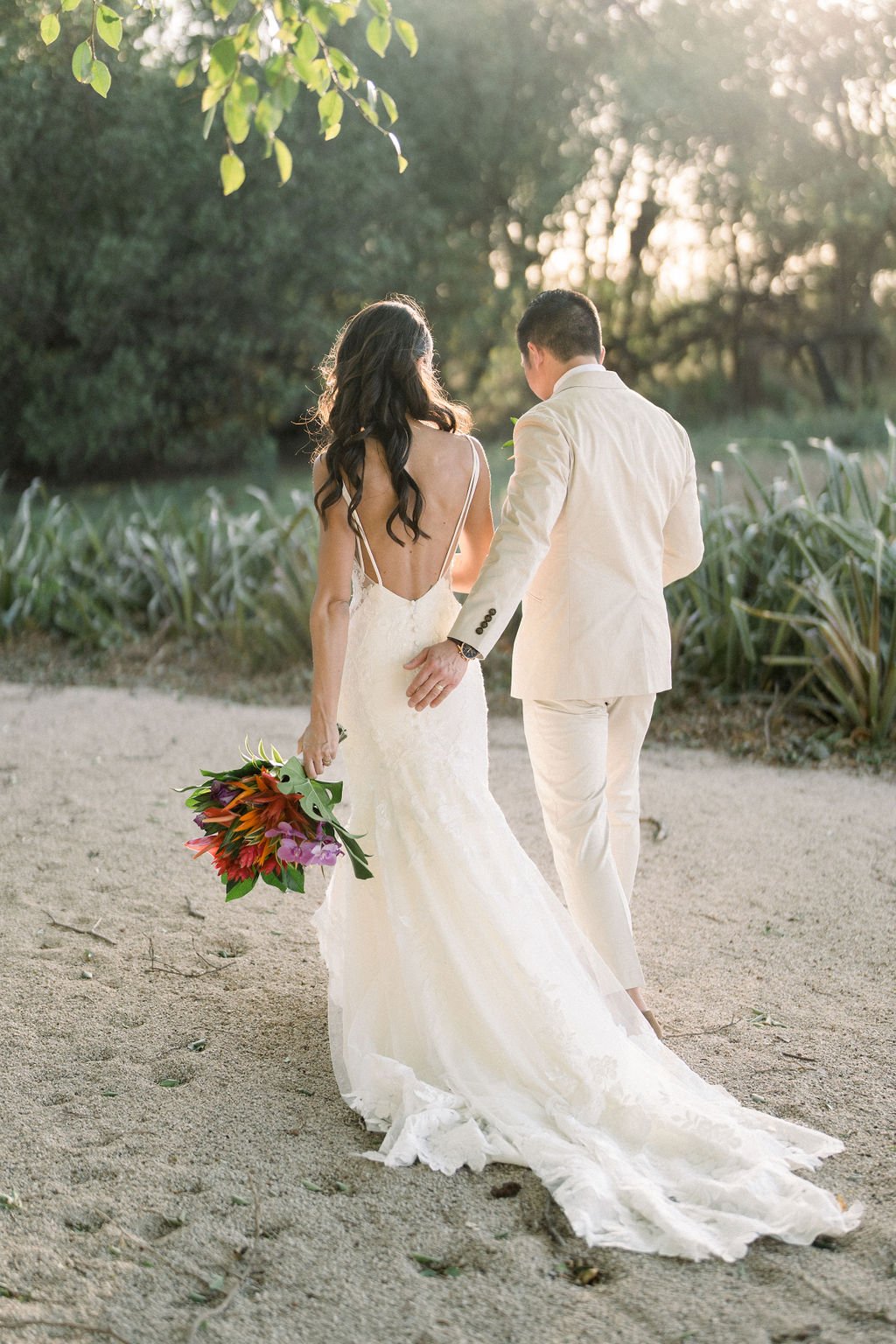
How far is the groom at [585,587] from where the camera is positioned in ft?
9.51

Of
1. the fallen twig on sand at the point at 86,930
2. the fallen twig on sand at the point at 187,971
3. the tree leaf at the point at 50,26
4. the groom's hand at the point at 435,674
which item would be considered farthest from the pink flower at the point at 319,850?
the tree leaf at the point at 50,26

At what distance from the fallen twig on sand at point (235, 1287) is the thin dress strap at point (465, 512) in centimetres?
145

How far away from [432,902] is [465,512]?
92 centimetres

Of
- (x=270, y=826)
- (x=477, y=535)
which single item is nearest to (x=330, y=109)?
(x=477, y=535)

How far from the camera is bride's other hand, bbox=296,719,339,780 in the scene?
279cm

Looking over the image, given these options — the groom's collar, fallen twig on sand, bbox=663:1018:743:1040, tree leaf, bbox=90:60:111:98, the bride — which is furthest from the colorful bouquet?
tree leaf, bbox=90:60:111:98

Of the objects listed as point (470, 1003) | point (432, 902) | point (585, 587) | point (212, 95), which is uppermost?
point (212, 95)

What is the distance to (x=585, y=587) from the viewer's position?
297 cm

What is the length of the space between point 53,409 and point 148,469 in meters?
1.74

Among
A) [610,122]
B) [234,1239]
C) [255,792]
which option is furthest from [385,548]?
[610,122]

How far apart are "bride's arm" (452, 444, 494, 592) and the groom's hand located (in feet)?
0.76

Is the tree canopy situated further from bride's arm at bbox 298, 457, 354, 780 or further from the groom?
bride's arm at bbox 298, 457, 354, 780

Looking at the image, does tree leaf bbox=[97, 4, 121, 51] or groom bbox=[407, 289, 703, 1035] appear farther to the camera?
groom bbox=[407, 289, 703, 1035]

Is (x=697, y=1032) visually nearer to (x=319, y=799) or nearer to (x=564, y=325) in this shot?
(x=319, y=799)
